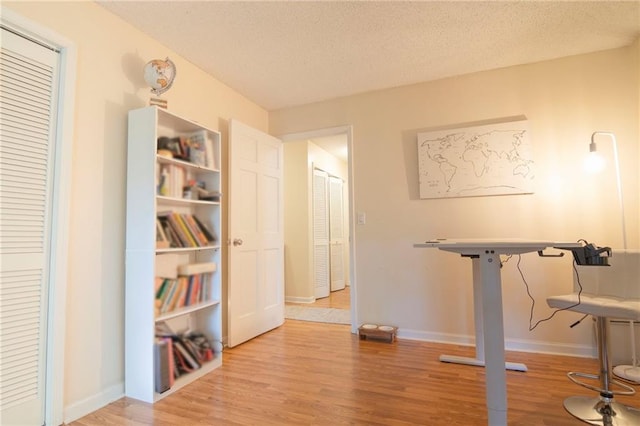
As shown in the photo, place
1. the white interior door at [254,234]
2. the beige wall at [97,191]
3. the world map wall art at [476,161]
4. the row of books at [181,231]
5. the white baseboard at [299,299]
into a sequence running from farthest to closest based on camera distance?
the white baseboard at [299,299] → the white interior door at [254,234] → the world map wall art at [476,161] → the row of books at [181,231] → the beige wall at [97,191]

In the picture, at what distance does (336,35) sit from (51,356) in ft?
8.49

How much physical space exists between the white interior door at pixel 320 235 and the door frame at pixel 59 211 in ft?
11.3

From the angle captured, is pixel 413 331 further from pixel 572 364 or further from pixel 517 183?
pixel 517 183

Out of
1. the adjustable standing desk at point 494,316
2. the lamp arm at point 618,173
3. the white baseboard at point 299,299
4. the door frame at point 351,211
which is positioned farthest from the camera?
the white baseboard at point 299,299

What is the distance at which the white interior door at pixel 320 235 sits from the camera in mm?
4934

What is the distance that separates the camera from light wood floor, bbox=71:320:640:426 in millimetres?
1665

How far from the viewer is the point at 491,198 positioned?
9.06ft

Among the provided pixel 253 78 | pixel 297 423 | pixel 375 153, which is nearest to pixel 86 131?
pixel 253 78

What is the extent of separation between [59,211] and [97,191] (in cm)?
25

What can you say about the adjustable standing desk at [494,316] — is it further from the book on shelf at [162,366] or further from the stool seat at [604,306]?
the book on shelf at [162,366]

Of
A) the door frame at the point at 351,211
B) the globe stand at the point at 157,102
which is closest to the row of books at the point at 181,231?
the globe stand at the point at 157,102

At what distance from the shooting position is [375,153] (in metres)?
3.19

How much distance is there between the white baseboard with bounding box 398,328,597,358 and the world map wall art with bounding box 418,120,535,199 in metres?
1.25

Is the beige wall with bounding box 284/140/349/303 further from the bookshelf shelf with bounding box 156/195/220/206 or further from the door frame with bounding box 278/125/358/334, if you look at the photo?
the bookshelf shelf with bounding box 156/195/220/206
